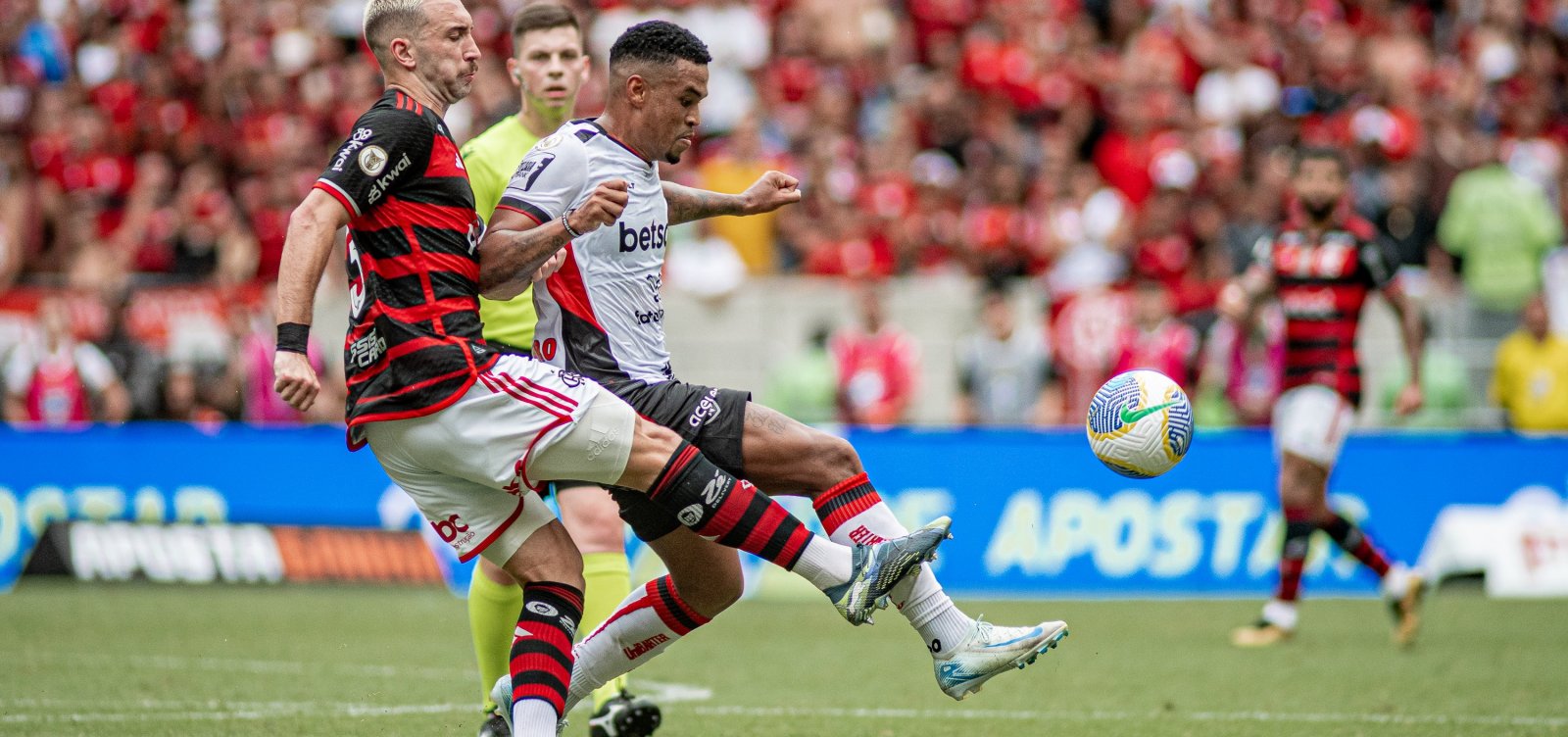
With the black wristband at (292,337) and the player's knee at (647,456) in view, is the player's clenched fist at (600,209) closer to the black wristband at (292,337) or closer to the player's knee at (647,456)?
the player's knee at (647,456)

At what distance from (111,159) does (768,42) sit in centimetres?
735

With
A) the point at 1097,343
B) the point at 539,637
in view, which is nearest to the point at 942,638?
the point at 539,637

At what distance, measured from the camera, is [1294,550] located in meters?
10.5

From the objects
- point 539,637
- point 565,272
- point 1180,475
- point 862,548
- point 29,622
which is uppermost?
point 565,272

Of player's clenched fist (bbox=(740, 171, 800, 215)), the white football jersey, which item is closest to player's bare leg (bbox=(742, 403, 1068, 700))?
the white football jersey

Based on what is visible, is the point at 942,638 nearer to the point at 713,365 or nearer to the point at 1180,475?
the point at 1180,475

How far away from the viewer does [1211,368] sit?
593 inches

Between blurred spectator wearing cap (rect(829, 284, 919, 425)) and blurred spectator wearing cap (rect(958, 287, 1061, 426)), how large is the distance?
52 centimetres

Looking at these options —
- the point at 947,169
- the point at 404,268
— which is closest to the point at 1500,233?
the point at 947,169

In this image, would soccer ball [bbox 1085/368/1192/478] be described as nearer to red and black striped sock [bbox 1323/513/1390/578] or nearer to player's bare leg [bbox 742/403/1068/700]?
player's bare leg [bbox 742/403/1068/700]

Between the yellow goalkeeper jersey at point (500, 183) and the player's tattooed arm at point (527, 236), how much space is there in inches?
59.1

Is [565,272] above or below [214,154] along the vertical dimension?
above

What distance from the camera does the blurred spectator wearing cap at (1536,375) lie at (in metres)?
14.5

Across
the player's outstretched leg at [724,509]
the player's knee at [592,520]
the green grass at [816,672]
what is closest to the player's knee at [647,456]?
the player's outstretched leg at [724,509]
